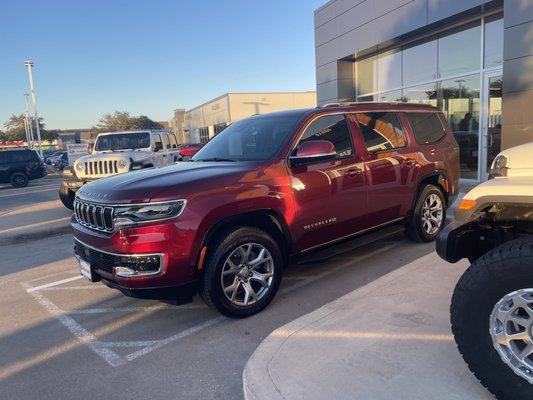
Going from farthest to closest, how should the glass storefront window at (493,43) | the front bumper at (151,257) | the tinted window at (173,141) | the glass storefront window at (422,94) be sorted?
the tinted window at (173,141) < the glass storefront window at (422,94) < the glass storefront window at (493,43) < the front bumper at (151,257)

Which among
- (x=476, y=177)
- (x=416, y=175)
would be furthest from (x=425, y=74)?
(x=416, y=175)

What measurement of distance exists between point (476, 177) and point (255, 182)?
920cm

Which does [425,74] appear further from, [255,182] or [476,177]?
[255,182]

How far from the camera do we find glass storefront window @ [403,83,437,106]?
12.7 metres

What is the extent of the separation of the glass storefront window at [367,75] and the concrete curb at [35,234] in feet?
35.1

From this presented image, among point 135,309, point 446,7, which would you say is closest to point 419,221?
point 135,309

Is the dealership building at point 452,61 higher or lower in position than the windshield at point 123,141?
higher

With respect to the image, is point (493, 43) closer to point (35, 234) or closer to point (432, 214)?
point (432, 214)

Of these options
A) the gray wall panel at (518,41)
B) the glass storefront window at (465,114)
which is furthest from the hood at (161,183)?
the glass storefront window at (465,114)

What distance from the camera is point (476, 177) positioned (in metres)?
11.5

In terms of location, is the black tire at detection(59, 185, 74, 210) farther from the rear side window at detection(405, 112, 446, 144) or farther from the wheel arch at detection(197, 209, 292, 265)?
the rear side window at detection(405, 112, 446, 144)

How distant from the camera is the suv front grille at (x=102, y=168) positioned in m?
10.5

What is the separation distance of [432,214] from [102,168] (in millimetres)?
7539

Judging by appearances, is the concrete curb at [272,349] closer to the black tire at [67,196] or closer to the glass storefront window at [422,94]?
the black tire at [67,196]
